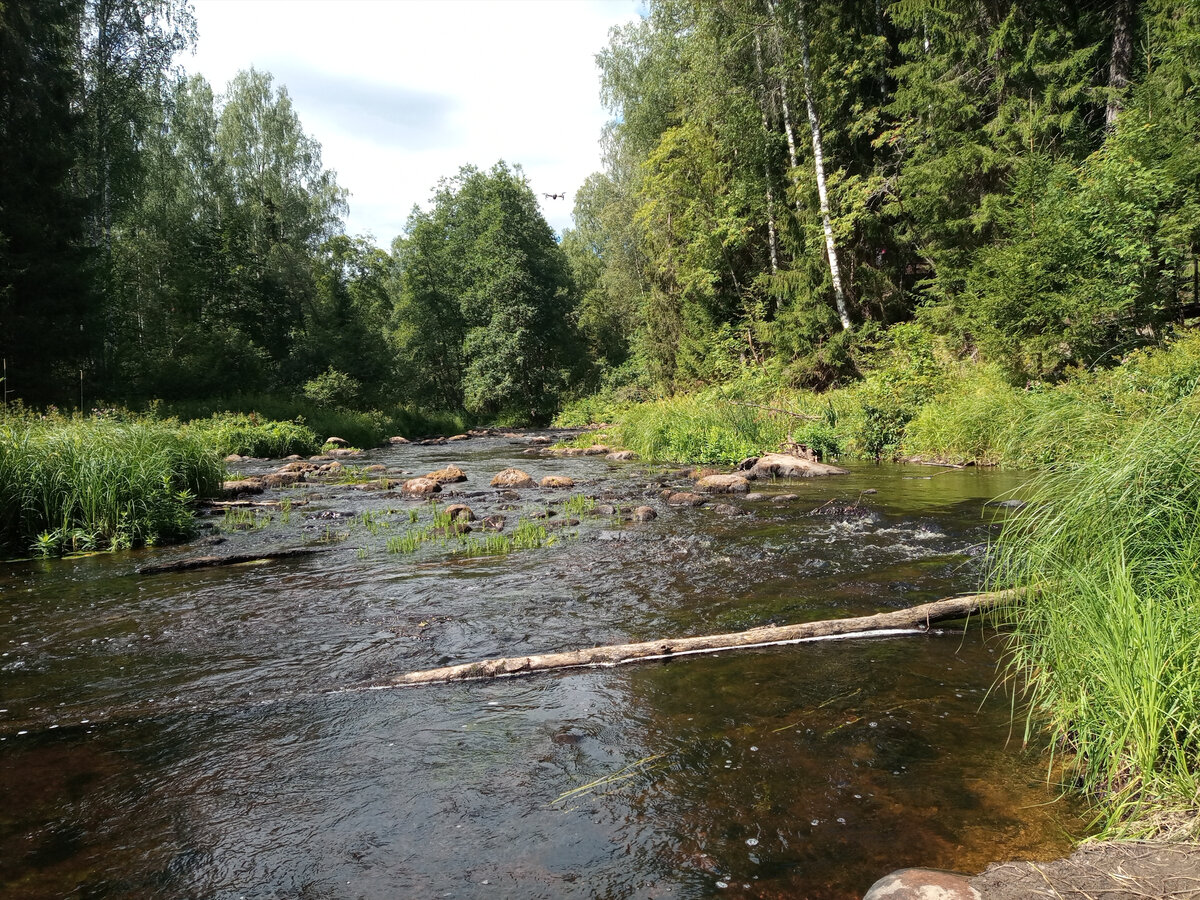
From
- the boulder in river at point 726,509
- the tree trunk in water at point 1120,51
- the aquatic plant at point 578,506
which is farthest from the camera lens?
the tree trunk in water at point 1120,51

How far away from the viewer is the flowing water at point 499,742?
8.81 ft

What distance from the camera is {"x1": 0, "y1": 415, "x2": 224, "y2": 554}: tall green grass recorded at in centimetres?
866

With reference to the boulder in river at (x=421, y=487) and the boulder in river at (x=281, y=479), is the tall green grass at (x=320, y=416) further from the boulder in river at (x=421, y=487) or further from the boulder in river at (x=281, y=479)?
the boulder in river at (x=421, y=487)

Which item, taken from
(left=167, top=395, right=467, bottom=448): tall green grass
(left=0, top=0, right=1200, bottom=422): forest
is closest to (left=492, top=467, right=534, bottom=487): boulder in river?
(left=0, top=0, right=1200, bottom=422): forest

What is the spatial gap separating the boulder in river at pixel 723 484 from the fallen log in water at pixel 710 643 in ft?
23.8

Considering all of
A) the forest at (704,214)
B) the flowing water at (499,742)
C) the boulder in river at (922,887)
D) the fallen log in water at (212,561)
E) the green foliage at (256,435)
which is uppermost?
the forest at (704,214)

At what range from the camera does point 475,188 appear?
44094 mm

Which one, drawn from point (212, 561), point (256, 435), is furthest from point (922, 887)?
point (256, 435)

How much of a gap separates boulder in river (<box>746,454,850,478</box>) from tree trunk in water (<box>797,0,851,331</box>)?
9.23 metres

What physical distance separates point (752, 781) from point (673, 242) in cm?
3014

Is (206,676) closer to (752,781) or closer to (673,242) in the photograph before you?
(752,781)

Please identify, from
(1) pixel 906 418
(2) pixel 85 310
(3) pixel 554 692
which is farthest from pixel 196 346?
(3) pixel 554 692

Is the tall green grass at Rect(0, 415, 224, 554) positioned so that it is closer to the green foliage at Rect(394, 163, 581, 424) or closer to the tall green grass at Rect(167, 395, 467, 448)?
the tall green grass at Rect(167, 395, 467, 448)

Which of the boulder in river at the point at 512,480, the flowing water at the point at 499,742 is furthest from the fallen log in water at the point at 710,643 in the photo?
the boulder in river at the point at 512,480
